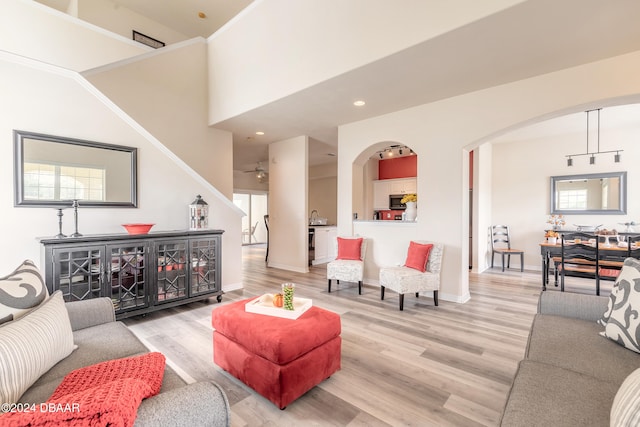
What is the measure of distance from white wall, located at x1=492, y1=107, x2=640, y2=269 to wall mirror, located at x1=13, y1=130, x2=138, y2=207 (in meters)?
6.96

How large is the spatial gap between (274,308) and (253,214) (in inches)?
378

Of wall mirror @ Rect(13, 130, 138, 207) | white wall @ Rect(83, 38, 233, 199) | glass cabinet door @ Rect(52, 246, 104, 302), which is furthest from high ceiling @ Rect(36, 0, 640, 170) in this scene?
glass cabinet door @ Rect(52, 246, 104, 302)

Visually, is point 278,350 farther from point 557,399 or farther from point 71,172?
point 71,172

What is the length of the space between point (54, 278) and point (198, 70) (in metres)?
3.52

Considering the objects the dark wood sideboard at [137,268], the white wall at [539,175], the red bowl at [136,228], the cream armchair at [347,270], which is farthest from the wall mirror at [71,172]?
the white wall at [539,175]

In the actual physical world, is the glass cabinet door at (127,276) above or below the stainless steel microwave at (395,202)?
below

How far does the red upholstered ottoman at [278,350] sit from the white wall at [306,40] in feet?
8.43

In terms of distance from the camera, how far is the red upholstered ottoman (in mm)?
1779

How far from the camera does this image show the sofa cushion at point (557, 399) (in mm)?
1021

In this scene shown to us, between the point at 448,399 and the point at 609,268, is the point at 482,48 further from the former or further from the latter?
the point at 609,268

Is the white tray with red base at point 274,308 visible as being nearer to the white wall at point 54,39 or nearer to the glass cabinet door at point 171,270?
the glass cabinet door at point 171,270

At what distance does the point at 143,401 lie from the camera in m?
0.96

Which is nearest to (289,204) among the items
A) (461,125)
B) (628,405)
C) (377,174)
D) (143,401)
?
(461,125)

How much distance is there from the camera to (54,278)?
2619 millimetres
